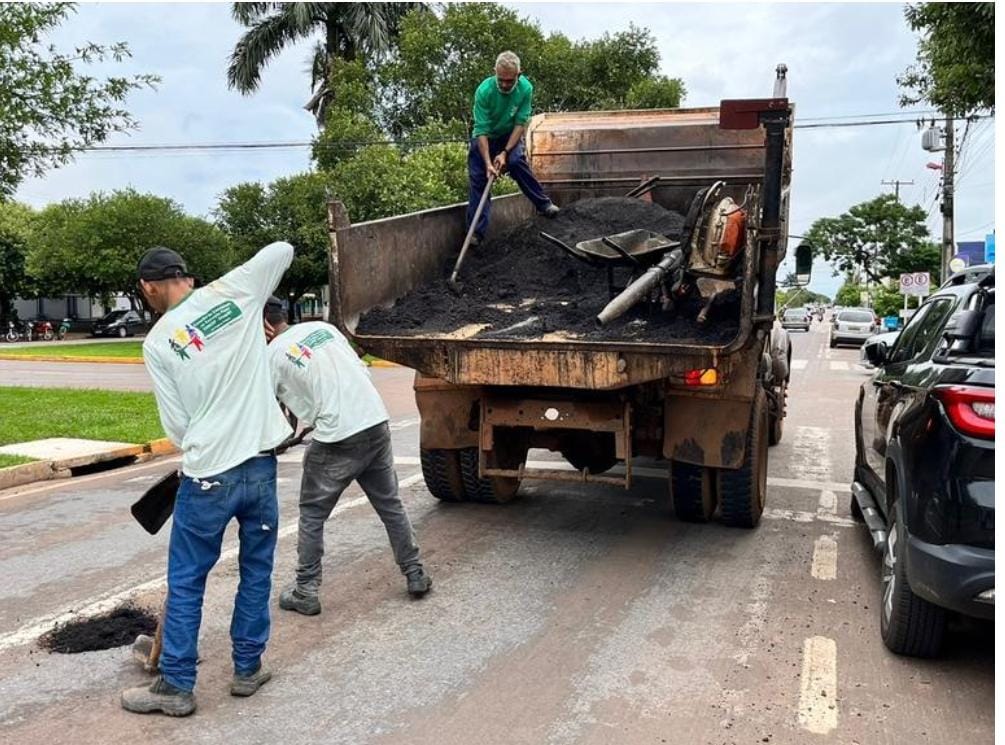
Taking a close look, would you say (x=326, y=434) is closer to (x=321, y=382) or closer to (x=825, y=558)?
(x=321, y=382)

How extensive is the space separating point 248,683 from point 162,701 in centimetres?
34

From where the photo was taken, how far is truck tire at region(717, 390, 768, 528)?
19.8 ft

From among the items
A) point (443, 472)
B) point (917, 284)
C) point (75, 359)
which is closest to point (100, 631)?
point (443, 472)

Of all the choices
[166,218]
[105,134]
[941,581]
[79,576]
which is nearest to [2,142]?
[105,134]

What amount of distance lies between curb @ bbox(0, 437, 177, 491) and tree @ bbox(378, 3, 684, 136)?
2367 cm

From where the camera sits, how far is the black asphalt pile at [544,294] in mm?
5758

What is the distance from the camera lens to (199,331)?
11.8 ft

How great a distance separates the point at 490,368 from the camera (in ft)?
18.0

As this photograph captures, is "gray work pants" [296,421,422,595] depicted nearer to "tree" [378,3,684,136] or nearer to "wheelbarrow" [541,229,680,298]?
"wheelbarrow" [541,229,680,298]

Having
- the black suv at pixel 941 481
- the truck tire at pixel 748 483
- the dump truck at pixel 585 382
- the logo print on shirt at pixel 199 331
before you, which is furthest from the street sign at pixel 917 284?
the logo print on shirt at pixel 199 331

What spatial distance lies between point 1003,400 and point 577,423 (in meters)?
2.64

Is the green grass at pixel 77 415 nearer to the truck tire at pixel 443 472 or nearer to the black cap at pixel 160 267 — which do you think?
the truck tire at pixel 443 472

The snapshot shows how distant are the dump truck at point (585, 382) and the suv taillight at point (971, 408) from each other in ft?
5.17

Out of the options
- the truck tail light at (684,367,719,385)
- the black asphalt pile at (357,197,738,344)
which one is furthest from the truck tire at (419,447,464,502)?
the truck tail light at (684,367,719,385)
